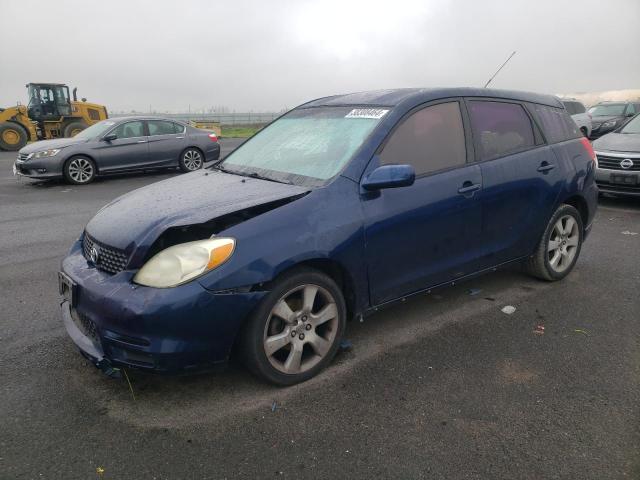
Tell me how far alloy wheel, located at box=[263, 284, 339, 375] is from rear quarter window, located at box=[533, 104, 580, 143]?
2.73m

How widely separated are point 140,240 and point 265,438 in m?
1.24

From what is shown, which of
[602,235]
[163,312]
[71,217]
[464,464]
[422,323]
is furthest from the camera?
[71,217]

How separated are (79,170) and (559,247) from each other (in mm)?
10131

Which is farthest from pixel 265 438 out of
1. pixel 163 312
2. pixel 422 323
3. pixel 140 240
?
pixel 422 323

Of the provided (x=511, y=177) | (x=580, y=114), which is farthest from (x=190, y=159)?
(x=580, y=114)

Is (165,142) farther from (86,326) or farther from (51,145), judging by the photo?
(86,326)

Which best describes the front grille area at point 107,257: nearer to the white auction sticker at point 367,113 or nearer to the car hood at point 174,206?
the car hood at point 174,206

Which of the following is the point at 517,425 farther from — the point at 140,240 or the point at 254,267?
the point at 140,240

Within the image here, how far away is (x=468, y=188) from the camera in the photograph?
370cm

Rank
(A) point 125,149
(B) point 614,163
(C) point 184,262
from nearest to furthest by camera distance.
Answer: (C) point 184,262, (B) point 614,163, (A) point 125,149

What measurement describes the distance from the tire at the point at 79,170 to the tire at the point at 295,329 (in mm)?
9890

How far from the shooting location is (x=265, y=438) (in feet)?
8.45

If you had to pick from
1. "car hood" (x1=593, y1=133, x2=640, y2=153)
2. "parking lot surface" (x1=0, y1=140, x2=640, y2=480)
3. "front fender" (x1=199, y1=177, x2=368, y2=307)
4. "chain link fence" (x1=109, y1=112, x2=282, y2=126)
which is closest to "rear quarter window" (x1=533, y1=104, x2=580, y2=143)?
"parking lot surface" (x1=0, y1=140, x2=640, y2=480)

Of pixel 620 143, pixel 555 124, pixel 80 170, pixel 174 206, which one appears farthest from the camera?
pixel 80 170
